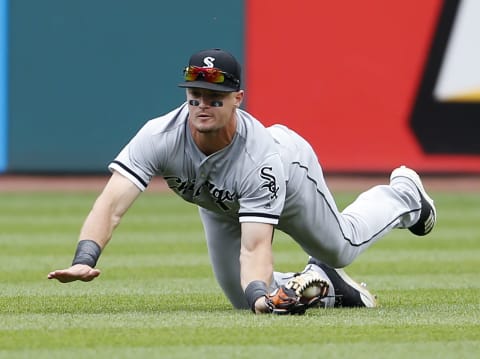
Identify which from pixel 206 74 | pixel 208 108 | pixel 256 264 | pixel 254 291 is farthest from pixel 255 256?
pixel 206 74

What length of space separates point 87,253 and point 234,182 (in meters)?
0.77

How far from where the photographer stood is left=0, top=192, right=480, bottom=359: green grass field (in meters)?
4.63

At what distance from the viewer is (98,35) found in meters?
15.5

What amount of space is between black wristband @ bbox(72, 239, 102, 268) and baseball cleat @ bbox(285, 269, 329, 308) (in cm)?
85

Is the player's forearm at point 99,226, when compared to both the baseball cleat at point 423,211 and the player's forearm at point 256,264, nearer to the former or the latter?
the player's forearm at point 256,264

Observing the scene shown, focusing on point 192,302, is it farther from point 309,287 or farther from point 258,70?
point 258,70

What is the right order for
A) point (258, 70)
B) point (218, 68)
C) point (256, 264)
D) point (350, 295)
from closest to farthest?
point (218, 68) < point (256, 264) < point (350, 295) < point (258, 70)

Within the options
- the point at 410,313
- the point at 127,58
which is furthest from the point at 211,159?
the point at 127,58

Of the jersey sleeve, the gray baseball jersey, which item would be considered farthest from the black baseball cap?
the jersey sleeve

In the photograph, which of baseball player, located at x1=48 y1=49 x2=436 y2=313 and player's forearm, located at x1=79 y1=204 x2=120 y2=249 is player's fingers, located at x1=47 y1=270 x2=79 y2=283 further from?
player's forearm, located at x1=79 y1=204 x2=120 y2=249

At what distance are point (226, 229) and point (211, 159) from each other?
634 mm

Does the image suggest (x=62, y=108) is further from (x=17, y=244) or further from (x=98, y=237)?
(x=98, y=237)

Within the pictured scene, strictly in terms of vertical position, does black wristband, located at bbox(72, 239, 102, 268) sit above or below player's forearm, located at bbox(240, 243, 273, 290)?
above

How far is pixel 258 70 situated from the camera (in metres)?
15.8
